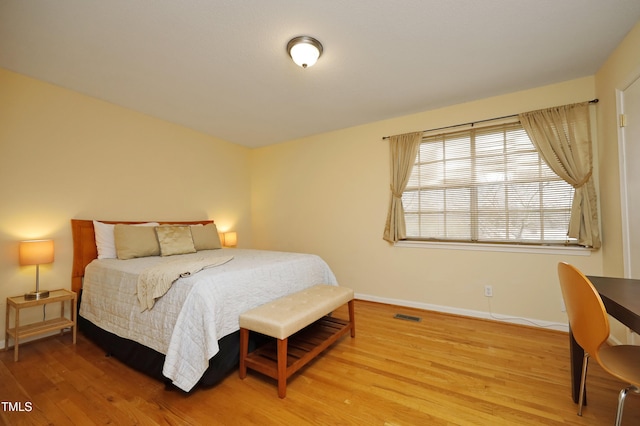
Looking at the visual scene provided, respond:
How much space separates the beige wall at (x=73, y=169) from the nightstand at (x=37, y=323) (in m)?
0.17

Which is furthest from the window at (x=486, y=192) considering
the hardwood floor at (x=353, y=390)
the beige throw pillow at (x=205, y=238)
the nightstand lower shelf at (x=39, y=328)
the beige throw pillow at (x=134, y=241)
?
the nightstand lower shelf at (x=39, y=328)

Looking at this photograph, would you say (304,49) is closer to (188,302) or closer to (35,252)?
(188,302)

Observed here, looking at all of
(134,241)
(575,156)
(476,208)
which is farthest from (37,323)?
(575,156)

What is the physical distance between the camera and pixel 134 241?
2.81m

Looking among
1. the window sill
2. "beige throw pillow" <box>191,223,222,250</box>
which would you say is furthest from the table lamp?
the window sill

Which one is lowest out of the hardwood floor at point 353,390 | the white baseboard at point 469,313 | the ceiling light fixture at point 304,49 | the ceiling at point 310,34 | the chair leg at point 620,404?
the hardwood floor at point 353,390

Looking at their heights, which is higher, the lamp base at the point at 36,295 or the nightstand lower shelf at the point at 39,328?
the lamp base at the point at 36,295

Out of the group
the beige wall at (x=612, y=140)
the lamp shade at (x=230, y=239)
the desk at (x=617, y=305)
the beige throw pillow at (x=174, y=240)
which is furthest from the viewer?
the lamp shade at (x=230, y=239)

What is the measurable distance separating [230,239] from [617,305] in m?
4.15

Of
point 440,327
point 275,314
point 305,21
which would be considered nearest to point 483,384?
point 440,327

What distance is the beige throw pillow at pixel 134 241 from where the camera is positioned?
275cm

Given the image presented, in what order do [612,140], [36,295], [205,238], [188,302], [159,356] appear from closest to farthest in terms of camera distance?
1. [188,302]
2. [159,356]
3. [612,140]
4. [36,295]
5. [205,238]

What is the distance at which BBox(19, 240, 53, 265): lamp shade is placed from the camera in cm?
232

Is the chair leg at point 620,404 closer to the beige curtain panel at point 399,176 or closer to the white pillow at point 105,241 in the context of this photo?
the beige curtain panel at point 399,176
